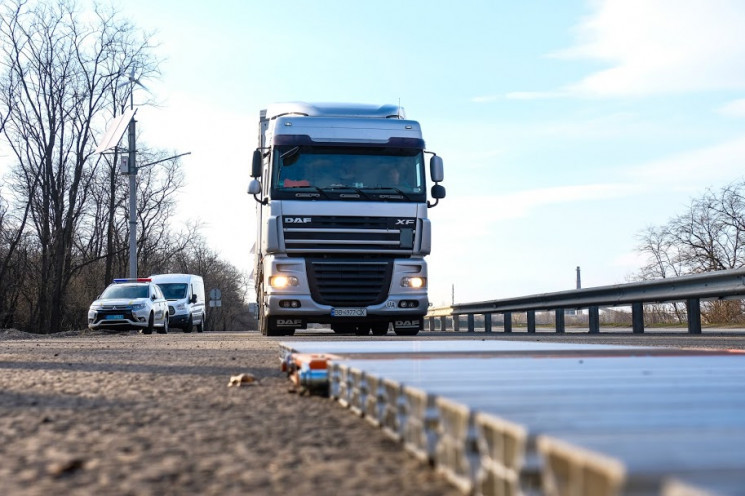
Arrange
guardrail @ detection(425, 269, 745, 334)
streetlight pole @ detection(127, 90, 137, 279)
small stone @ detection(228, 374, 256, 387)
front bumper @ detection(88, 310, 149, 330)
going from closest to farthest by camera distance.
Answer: small stone @ detection(228, 374, 256, 387) → guardrail @ detection(425, 269, 745, 334) → front bumper @ detection(88, 310, 149, 330) → streetlight pole @ detection(127, 90, 137, 279)

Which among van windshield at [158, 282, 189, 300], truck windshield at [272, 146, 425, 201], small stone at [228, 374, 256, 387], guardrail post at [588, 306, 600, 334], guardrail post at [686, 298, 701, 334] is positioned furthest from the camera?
van windshield at [158, 282, 189, 300]

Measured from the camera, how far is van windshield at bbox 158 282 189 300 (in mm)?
33781

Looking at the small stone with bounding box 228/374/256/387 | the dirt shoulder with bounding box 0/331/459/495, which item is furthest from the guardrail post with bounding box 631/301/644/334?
the small stone with bounding box 228/374/256/387

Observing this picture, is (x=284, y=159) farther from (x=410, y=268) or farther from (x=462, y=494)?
(x=462, y=494)

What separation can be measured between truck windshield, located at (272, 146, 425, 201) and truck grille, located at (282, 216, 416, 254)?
358 mm

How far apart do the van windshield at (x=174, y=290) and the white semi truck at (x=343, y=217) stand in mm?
20353

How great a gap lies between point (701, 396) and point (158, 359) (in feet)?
19.8

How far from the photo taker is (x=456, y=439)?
2.13 metres

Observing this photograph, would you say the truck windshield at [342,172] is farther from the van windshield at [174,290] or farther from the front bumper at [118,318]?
the van windshield at [174,290]

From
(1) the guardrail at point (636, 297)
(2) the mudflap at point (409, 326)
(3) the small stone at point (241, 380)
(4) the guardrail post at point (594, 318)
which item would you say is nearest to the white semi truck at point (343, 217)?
(2) the mudflap at point (409, 326)

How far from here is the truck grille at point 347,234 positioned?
526 inches

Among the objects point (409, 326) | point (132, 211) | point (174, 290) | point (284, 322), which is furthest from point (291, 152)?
point (174, 290)

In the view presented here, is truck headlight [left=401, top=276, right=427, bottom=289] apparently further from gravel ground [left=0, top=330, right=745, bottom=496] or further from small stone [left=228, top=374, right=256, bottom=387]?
small stone [left=228, top=374, right=256, bottom=387]

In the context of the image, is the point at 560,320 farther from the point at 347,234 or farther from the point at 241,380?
the point at 241,380
